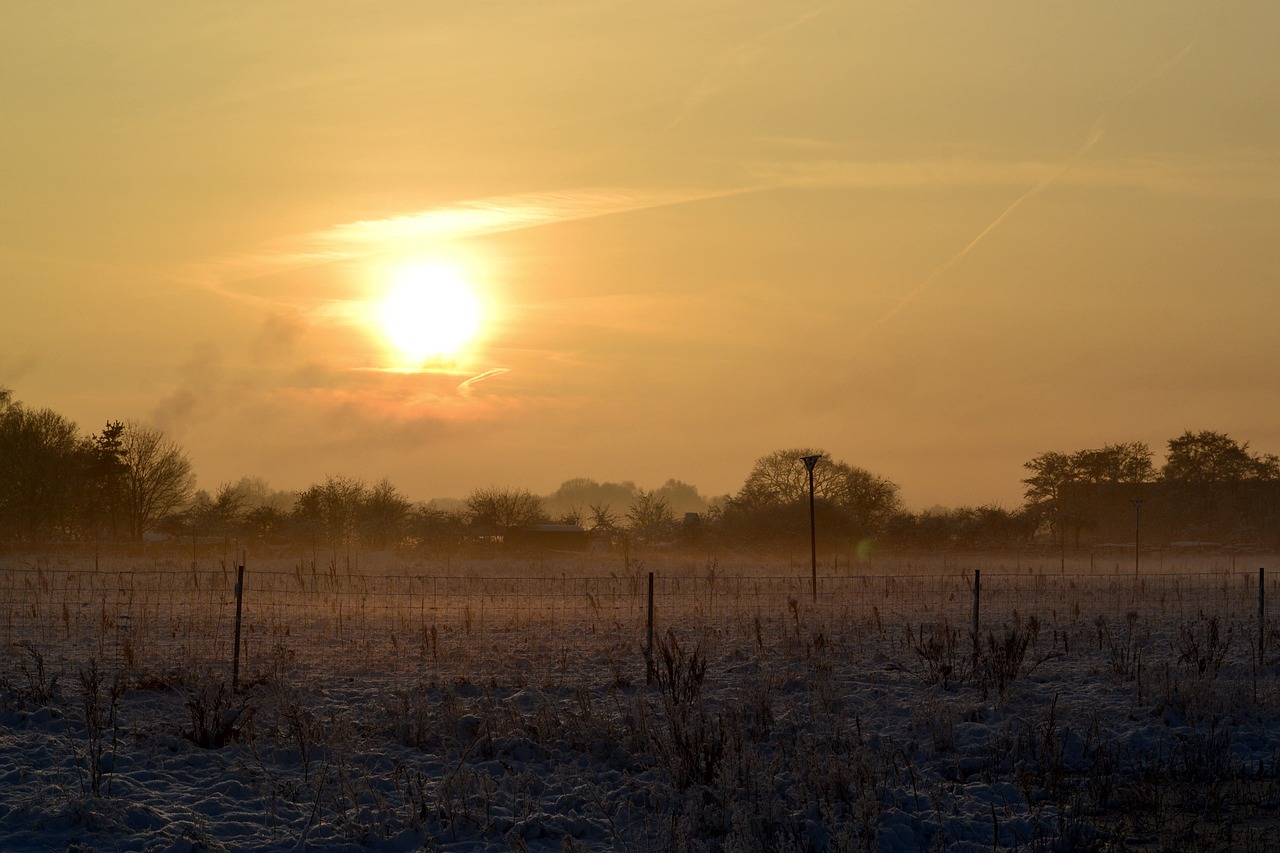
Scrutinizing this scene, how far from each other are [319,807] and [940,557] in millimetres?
58878

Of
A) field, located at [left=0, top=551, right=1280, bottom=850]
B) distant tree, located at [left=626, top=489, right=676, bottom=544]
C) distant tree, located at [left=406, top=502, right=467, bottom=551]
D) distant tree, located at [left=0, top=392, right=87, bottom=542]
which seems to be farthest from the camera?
distant tree, located at [left=626, top=489, right=676, bottom=544]

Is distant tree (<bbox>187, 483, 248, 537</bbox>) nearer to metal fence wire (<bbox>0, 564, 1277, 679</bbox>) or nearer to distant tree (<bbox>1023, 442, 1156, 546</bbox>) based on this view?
metal fence wire (<bbox>0, 564, 1277, 679</bbox>)

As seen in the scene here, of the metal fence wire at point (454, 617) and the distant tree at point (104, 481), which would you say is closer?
the metal fence wire at point (454, 617)

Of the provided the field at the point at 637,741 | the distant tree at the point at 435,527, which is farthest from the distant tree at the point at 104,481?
the field at the point at 637,741

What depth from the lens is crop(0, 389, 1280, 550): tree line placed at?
56906mm

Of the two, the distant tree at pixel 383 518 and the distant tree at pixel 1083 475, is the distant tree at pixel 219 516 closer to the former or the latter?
the distant tree at pixel 383 518

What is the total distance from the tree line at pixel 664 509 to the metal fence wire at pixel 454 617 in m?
23.7

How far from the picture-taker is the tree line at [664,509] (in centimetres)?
5691

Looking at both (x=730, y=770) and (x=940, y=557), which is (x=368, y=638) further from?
(x=940, y=557)

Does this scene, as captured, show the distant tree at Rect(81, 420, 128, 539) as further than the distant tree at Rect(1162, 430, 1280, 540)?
No

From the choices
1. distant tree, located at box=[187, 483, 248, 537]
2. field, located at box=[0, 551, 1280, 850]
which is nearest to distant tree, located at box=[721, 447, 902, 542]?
distant tree, located at box=[187, 483, 248, 537]

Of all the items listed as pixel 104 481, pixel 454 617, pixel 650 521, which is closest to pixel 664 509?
pixel 650 521

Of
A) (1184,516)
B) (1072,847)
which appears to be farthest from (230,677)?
(1184,516)

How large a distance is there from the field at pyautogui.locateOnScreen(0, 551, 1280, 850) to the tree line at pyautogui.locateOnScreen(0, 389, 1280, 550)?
35.3m
